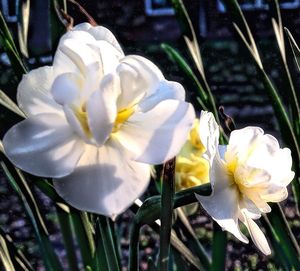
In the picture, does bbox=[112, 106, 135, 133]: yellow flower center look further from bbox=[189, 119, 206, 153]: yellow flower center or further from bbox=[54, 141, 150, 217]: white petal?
bbox=[189, 119, 206, 153]: yellow flower center

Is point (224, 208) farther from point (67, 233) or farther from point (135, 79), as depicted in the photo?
point (67, 233)

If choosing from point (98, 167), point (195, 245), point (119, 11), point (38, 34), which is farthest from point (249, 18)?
point (98, 167)

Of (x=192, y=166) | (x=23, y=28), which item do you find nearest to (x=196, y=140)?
(x=192, y=166)

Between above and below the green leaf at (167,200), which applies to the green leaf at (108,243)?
below

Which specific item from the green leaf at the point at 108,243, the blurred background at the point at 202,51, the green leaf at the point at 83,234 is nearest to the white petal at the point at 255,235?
the green leaf at the point at 108,243

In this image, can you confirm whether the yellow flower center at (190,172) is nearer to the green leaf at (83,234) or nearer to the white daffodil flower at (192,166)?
the white daffodil flower at (192,166)

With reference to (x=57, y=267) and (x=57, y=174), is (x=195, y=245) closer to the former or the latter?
(x=57, y=267)

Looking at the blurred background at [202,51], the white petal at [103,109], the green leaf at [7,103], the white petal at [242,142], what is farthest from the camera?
the blurred background at [202,51]
